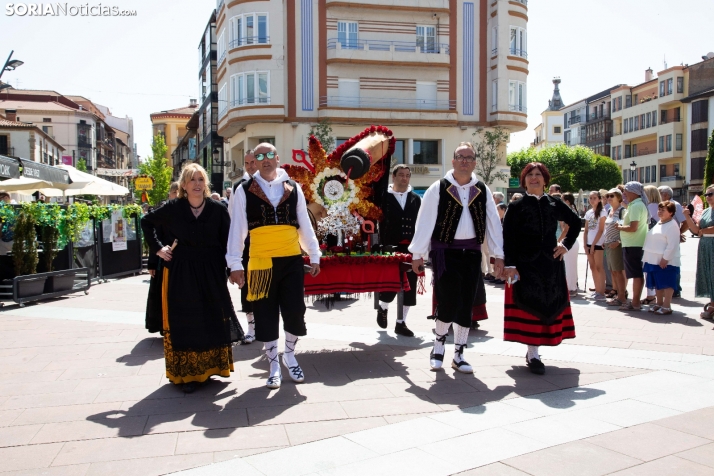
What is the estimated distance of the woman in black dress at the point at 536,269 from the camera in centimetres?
622

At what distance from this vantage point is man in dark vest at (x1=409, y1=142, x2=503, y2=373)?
A: 20.3 feet

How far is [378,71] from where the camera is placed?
37.2 m

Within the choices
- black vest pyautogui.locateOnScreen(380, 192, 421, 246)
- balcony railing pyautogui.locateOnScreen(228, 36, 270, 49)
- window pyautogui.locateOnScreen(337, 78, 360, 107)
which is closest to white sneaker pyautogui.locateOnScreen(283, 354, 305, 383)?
black vest pyautogui.locateOnScreen(380, 192, 421, 246)

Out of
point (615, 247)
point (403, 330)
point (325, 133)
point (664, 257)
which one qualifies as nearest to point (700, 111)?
point (325, 133)

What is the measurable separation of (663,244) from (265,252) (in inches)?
259

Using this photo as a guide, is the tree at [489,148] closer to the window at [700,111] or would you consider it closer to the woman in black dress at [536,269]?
the woman in black dress at [536,269]

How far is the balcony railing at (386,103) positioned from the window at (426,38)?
306 centimetres

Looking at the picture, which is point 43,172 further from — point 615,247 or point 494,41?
point 494,41

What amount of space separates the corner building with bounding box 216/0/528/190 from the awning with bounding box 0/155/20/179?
22402 millimetres

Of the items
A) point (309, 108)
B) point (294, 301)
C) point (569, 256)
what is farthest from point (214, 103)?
point (294, 301)

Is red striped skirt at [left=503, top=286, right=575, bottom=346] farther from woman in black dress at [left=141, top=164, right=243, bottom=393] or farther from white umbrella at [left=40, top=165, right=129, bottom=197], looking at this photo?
white umbrella at [left=40, top=165, right=129, bottom=197]

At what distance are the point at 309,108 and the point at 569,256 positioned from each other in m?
26.3

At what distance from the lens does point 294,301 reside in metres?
5.89

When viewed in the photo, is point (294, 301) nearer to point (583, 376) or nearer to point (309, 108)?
point (583, 376)
